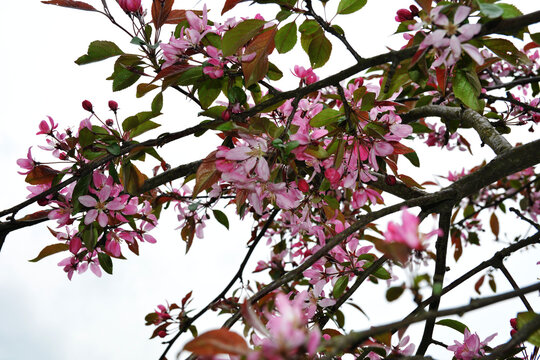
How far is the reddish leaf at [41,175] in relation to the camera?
121cm

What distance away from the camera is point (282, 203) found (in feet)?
3.35

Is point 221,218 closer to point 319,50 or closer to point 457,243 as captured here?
point 319,50

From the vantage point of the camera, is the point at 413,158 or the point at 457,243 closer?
the point at 413,158

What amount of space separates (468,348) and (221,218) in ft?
2.77

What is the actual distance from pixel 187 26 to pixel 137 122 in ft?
1.00

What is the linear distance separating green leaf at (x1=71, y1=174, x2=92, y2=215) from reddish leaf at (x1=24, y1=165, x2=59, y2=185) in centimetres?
16

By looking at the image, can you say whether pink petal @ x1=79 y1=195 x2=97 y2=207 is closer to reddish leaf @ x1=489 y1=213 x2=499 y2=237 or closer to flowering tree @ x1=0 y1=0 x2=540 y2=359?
flowering tree @ x1=0 y1=0 x2=540 y2=359

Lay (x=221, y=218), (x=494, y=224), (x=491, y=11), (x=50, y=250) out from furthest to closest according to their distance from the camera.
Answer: (x=494, y=224), (x=221, y=218), (x=50, y=250), (x=491, y=11)

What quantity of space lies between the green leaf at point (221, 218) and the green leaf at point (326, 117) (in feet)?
2.03

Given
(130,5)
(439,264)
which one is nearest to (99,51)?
(130,5)

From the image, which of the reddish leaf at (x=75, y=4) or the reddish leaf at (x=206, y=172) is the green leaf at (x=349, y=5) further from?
the reddish leaf at (x=75, y=4)

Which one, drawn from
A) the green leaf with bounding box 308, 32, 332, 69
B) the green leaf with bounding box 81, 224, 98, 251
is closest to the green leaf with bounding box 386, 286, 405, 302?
the green leaf with bounding box 308, 32, 332, 69

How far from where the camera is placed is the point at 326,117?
103cm

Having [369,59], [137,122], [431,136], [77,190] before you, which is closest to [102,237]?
[77,190]
